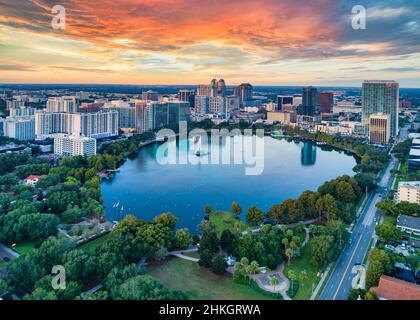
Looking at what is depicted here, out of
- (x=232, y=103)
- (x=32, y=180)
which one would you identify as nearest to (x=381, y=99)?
(x=232, y=103)

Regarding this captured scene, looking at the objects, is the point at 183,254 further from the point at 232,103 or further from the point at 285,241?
the point at 232,103

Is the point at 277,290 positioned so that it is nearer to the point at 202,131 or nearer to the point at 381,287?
the point at 381,287

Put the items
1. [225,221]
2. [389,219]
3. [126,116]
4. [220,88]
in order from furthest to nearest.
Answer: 1. [220,88]
2. [126,116]
3. [389,219]
4. [225,221]

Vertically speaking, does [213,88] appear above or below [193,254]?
above

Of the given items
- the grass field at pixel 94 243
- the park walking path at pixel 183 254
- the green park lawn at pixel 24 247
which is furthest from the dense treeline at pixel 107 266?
the green park lawn at pixel 24 247

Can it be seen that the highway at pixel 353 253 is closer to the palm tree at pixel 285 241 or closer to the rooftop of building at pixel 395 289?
the rooftop of building at pixel 395 289

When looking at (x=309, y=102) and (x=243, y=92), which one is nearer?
(x=309, y=102)

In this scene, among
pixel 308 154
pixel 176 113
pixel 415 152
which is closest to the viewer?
pixel 415 152
